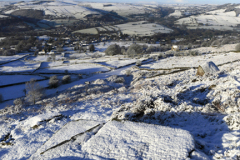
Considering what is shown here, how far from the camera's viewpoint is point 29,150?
296 inches

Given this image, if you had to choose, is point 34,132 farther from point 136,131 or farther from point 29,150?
point 136,131

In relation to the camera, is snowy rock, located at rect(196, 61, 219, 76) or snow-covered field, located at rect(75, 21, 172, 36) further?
snow-covered field, located at rect(75, 21, 172, 36)

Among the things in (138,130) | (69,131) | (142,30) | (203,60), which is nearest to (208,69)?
(138,130)

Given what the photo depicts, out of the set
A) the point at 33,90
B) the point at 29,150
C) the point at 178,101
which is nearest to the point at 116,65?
the point at 33,90

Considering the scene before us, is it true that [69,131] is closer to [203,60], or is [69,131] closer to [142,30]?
[203,60]

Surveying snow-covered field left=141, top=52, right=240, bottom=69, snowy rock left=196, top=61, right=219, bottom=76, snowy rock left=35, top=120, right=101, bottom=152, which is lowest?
snow-covered field left=141, top=52, right=240, bottom=69

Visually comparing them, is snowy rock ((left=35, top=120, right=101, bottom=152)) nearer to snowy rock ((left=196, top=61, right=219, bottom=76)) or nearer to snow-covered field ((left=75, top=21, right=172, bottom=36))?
snowy rock ((left=196, top=61, right=219, bottom=76))

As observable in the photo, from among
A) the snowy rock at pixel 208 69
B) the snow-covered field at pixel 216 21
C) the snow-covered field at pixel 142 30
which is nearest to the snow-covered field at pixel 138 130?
the snowy rock at pixel 208 69

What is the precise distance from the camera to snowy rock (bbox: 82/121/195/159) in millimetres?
5004

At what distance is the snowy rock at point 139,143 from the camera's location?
500 cm

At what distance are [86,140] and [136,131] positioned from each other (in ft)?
6.46

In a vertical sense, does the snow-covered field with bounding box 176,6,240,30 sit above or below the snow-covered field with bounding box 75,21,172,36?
above

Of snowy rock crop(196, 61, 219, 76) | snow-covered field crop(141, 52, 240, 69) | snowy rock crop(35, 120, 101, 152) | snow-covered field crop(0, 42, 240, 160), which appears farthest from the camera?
snow-covered field crop(141, 52, 240, 69)

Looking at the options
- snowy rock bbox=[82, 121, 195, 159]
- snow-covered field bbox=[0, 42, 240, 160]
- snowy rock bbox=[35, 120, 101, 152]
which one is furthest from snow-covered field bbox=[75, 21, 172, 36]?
snowy rock bbox=[82, 121, 195, 159]
